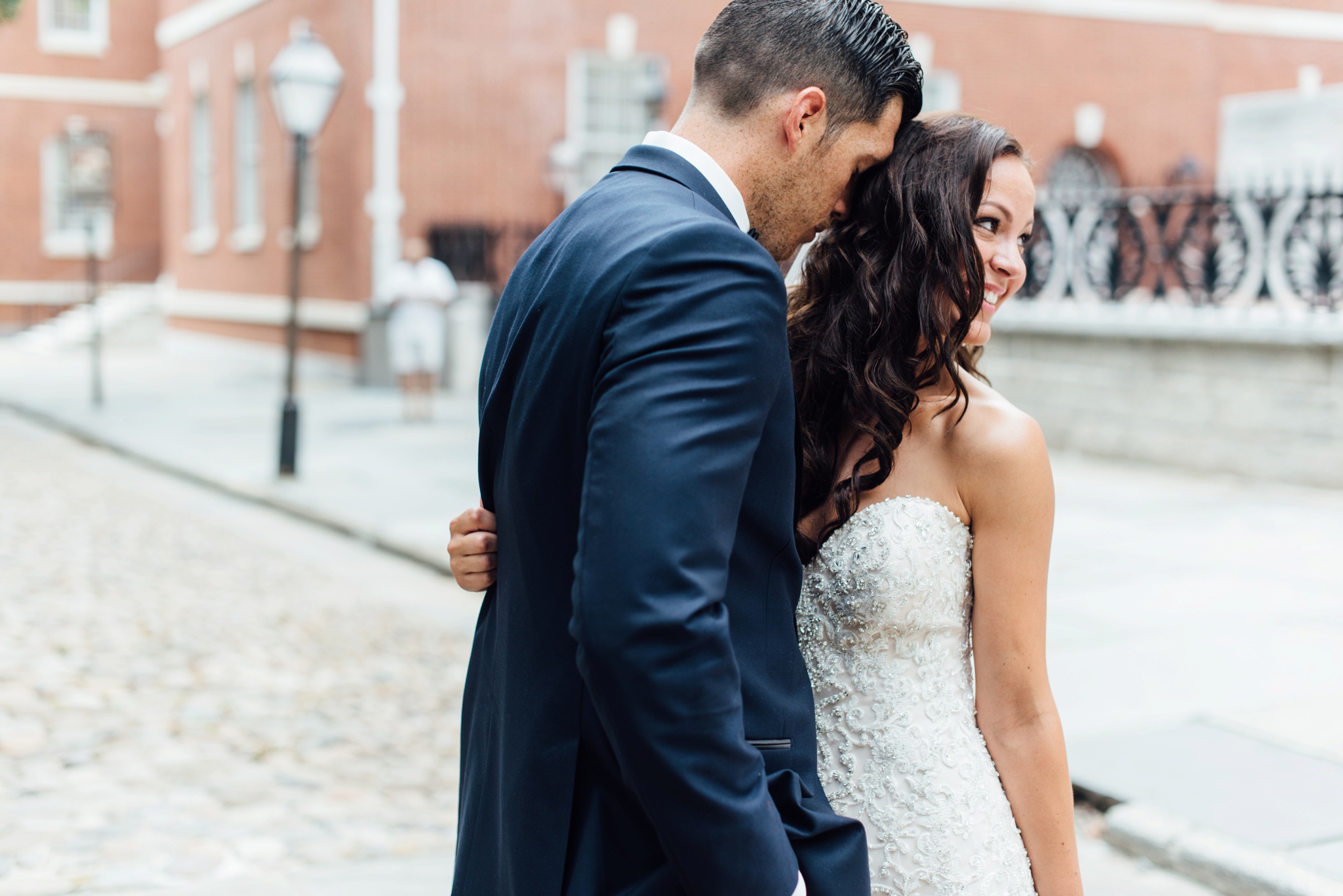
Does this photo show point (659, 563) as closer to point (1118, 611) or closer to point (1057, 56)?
point (1118, 611)

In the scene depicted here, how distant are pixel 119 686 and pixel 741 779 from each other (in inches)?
190

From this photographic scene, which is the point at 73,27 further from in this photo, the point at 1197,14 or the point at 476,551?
the point at 476,551

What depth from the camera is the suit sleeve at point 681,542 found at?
1297mm

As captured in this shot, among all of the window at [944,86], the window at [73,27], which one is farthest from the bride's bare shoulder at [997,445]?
the window at [73,27]

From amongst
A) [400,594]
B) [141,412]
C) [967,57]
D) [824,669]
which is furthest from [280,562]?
[967,57]

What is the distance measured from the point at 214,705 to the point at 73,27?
2838 cm

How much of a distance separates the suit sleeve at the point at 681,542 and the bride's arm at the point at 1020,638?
0.66 meters

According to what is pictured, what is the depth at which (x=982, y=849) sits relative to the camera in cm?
198

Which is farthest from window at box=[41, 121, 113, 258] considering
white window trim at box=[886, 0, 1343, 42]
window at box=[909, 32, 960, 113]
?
white window trim at box=[886, 0, 1343, 42]

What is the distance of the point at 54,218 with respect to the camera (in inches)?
1152

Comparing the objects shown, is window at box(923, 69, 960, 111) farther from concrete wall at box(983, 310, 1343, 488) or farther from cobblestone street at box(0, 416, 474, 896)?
cobblestone street at box(0, 416, 474, 896)

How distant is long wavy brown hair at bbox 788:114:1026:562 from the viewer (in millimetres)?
1922

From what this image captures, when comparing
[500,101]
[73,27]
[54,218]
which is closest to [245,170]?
[500,101]

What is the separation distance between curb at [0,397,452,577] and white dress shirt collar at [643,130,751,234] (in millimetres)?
4214
